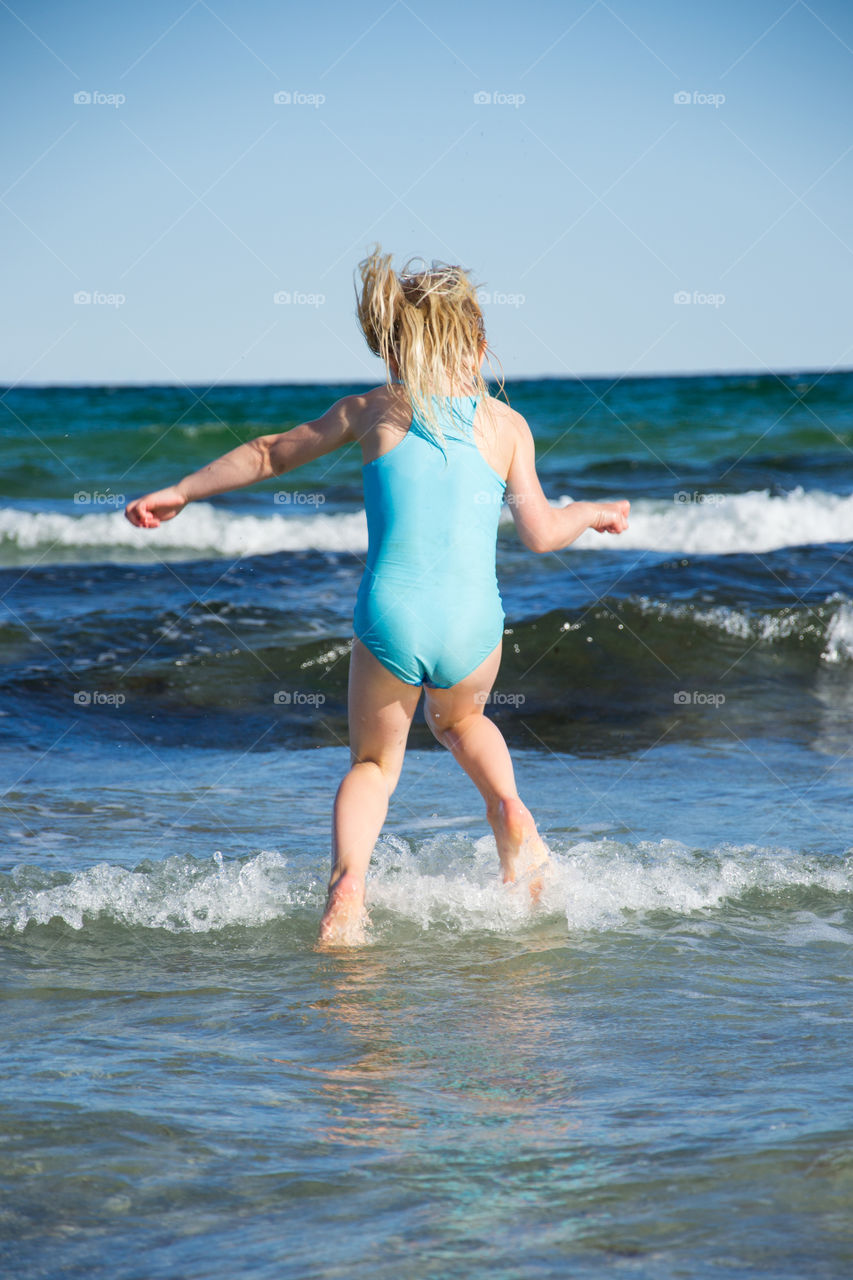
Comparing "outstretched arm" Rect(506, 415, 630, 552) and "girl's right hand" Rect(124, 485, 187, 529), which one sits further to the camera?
"outstretched arm" Rect(506, 415, 630, 552)

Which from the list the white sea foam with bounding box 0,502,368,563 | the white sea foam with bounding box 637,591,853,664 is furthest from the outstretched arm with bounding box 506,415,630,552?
the white sea foam with bounding box 0,502,368,563

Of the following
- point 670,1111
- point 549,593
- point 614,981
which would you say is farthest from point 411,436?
point 549,593

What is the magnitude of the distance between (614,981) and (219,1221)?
1327 millimetres

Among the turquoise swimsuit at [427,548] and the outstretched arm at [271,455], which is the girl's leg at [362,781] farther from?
the outstretched arm at [271,455]

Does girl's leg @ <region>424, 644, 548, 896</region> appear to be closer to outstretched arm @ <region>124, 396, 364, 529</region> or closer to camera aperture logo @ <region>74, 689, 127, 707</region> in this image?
outstretched arm @ <region>124, 396, 364, 529</region>

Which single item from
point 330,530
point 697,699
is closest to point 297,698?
point 697,699

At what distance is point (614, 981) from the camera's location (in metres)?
2.94

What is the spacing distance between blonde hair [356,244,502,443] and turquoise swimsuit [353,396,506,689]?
0.17 feet

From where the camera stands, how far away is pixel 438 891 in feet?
11.8

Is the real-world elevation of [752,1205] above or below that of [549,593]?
below

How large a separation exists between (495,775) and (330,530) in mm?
9707

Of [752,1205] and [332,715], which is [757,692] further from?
[752,1205]

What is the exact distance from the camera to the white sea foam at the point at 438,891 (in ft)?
11.3

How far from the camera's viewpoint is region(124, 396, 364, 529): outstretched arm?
124 inches
